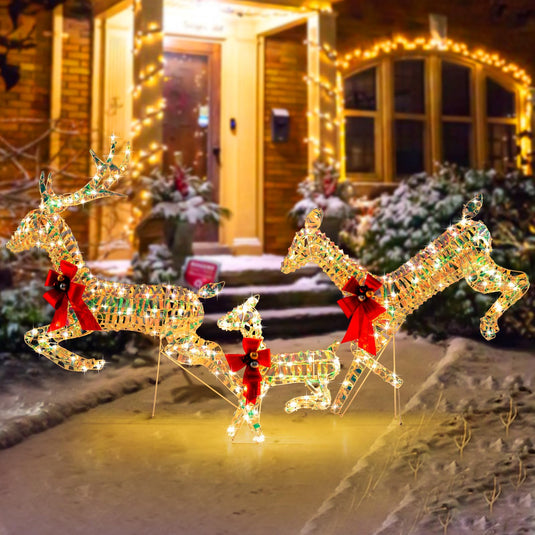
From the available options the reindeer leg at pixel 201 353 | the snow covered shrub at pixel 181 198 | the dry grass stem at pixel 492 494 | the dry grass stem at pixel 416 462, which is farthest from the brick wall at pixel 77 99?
the dry grass stem at pixel 492 494

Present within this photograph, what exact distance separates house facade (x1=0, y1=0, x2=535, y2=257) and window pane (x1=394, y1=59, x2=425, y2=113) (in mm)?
20

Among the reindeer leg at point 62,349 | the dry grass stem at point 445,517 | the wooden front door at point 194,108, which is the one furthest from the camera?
the wooden front door at point 194,108

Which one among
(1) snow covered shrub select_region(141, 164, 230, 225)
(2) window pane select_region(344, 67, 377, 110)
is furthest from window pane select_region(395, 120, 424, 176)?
(1) snow covered shrub select_region(141, 164, 230, 225)

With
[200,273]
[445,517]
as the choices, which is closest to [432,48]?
[200,273]

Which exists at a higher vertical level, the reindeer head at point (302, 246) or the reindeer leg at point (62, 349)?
the reindeer head at point (302, 246)

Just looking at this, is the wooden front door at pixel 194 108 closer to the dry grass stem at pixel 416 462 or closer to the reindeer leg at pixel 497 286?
the reindeer leg at pixel 497 286

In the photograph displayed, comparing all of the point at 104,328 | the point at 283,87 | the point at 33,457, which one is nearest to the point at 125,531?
the point at 33,457

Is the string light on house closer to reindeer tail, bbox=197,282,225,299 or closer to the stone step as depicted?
the stone step

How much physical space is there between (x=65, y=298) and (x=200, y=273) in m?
2.52

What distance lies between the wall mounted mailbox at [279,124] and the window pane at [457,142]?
290cm

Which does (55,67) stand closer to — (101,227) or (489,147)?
(101,227)

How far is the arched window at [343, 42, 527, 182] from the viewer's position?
414 inches

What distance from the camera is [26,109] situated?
28.8 ft

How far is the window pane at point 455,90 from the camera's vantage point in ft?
36.1
